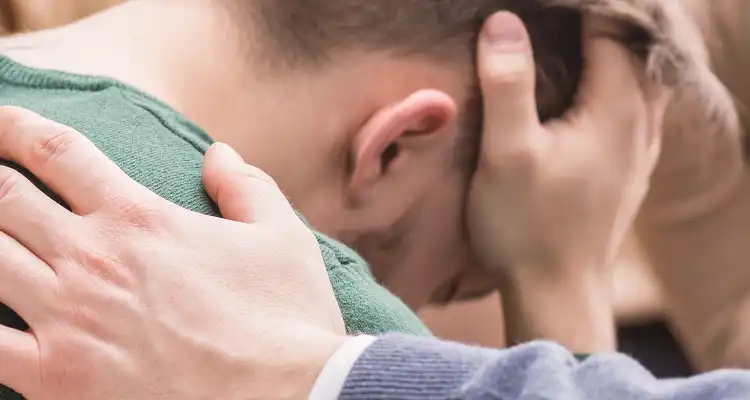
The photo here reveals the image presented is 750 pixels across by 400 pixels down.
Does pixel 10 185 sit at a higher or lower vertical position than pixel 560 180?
higher

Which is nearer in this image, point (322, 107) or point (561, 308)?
point (322, 107)

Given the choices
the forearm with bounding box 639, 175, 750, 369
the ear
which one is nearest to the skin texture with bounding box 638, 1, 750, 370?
the forearm with bounding box 639, 175, 750, 369

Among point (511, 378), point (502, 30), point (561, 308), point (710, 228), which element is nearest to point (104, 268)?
point (511, 378)

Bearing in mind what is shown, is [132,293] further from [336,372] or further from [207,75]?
[207,75]

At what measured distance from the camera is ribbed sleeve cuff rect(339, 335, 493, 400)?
0.45 m

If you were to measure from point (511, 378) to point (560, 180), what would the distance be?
421 millimetres

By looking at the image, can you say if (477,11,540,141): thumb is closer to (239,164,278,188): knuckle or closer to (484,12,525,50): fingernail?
(484,12,525,50): fingernail

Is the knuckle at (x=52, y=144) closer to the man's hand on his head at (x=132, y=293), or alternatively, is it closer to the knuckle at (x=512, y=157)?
the man's hand on his head at (x=132, y=293)

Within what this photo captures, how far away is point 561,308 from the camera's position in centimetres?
93

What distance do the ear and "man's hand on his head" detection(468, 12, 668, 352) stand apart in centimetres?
6

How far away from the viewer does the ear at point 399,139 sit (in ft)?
2.31

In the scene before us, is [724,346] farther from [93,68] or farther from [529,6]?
[93,68]

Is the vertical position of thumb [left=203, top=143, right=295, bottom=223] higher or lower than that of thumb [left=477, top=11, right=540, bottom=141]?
higher

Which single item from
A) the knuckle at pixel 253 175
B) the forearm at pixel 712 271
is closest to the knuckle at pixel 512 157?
the knuckle at pixel 253 175
